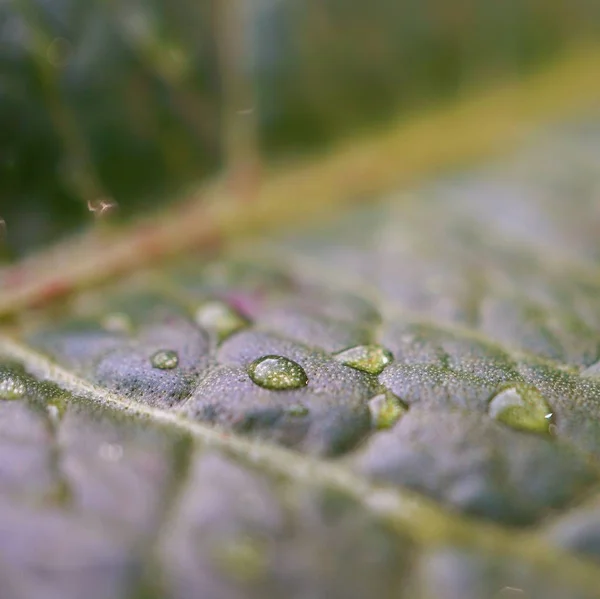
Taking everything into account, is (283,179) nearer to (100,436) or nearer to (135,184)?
(135,184)

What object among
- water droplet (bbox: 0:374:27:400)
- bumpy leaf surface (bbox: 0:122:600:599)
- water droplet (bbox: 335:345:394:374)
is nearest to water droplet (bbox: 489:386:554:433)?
bumpy leaf surface (bbox: 0:122:600:599)

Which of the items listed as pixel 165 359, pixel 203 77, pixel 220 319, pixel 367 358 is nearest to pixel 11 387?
pixel 165 359

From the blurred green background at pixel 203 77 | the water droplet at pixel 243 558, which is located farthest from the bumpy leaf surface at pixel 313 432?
the blurred green background at pixel 203 77

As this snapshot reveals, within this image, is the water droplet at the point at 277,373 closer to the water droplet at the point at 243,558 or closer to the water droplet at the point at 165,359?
the water droplet at the point at 165,359

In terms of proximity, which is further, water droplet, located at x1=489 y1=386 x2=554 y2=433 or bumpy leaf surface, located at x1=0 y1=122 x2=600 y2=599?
water droplet, located at x1=489 y1=386 x2=554 y2=433

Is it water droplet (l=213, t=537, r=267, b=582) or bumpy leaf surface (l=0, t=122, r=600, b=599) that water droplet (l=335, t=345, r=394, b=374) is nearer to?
bumpy leaf surface (l=0, t=122, r=600, b=599)

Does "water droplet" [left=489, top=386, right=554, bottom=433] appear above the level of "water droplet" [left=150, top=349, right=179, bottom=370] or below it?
above

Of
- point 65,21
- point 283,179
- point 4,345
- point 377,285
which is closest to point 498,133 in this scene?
point 283,179

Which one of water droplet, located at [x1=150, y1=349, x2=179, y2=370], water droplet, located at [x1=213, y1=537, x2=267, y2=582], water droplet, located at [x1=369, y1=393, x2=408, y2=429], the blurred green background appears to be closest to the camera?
water droplet, located at [x1=213, y1=537, x2=267, y2=582]

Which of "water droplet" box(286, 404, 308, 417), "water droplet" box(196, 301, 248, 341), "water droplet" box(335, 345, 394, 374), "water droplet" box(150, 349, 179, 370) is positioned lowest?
"water droplet" box(196, 301, 248, 341)
